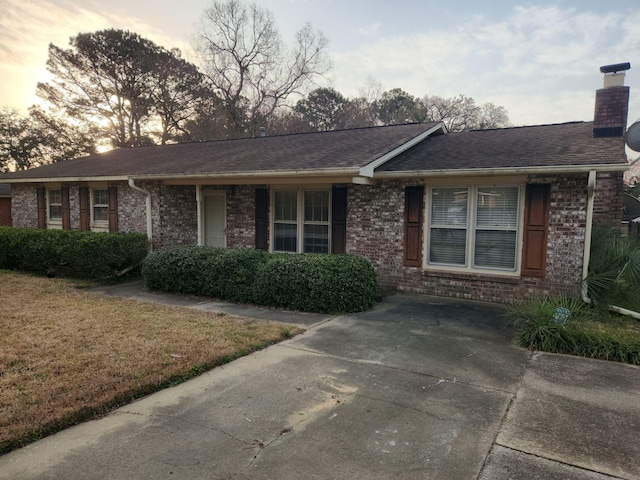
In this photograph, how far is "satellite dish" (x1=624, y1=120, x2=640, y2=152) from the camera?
8.12 m

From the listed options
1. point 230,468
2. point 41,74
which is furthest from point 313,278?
point 41,74

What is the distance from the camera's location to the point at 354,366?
462 centimetres

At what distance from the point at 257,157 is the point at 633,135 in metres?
8.38

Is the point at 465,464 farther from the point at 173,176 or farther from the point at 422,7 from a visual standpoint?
the point at 422,7

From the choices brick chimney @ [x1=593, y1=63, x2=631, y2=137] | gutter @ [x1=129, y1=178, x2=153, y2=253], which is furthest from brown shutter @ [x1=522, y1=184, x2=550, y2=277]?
gutter @ [x1=129, y1=178, x2=153, y2=253]

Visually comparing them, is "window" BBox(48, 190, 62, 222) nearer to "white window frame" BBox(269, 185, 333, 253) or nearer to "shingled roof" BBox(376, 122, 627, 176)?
"white window frame" BBox(269, 185, 333, 253)

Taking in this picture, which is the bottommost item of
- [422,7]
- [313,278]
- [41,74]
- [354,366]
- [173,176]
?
[354,366]

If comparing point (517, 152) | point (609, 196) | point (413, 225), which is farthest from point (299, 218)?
point (609, 196)

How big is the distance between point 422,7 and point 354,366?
37.9ft

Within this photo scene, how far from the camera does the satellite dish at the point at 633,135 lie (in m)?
8.12

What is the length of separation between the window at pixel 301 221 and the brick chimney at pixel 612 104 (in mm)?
5900

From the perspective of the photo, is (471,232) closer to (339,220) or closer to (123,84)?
(339,220)

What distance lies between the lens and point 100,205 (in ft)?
41.8

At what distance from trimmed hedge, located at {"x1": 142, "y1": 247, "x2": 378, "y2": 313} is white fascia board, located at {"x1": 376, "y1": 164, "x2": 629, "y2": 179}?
191 cm
